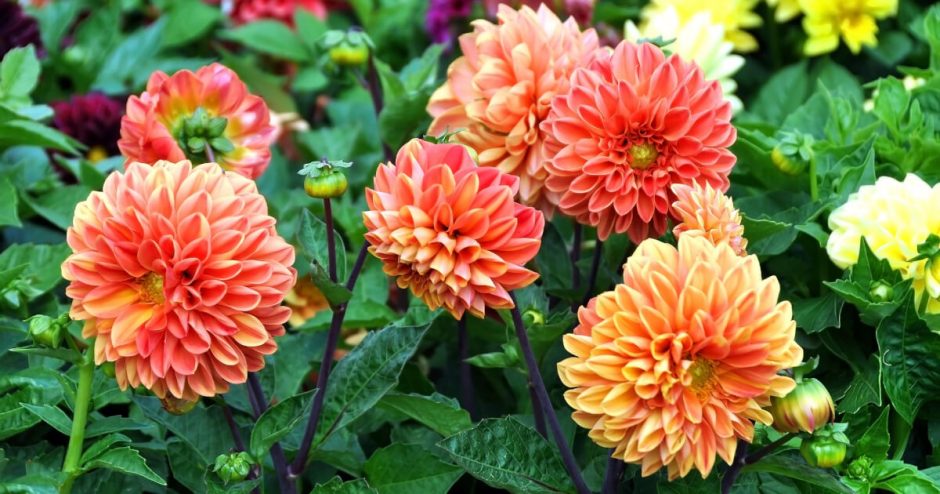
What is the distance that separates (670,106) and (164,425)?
56 centimetres

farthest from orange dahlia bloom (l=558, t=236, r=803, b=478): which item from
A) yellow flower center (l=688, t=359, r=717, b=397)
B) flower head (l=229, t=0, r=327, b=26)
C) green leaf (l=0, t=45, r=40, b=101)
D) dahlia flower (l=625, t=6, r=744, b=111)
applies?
flower head (l=229, t=0, r=327, b=26)

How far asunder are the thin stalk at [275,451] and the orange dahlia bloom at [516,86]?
0.30m

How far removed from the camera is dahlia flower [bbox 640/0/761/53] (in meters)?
1.81

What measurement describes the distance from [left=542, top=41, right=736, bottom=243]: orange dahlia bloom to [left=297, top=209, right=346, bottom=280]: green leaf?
0.21m

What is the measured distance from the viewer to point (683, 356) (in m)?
0.80

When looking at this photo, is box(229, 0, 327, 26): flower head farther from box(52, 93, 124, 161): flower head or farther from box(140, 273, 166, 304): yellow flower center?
box(140, 273, 166, 304): yellow flower center

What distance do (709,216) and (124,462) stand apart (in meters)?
0.54

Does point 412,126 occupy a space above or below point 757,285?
below

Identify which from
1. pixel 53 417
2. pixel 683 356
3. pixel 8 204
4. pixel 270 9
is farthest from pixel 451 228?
pixel 270 9

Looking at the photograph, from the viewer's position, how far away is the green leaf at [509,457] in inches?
36.3

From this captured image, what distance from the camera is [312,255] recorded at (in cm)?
100

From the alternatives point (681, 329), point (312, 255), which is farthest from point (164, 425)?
point (681, 329)

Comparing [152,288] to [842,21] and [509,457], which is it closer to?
[509,457]

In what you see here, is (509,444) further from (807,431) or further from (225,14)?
(225,14)
